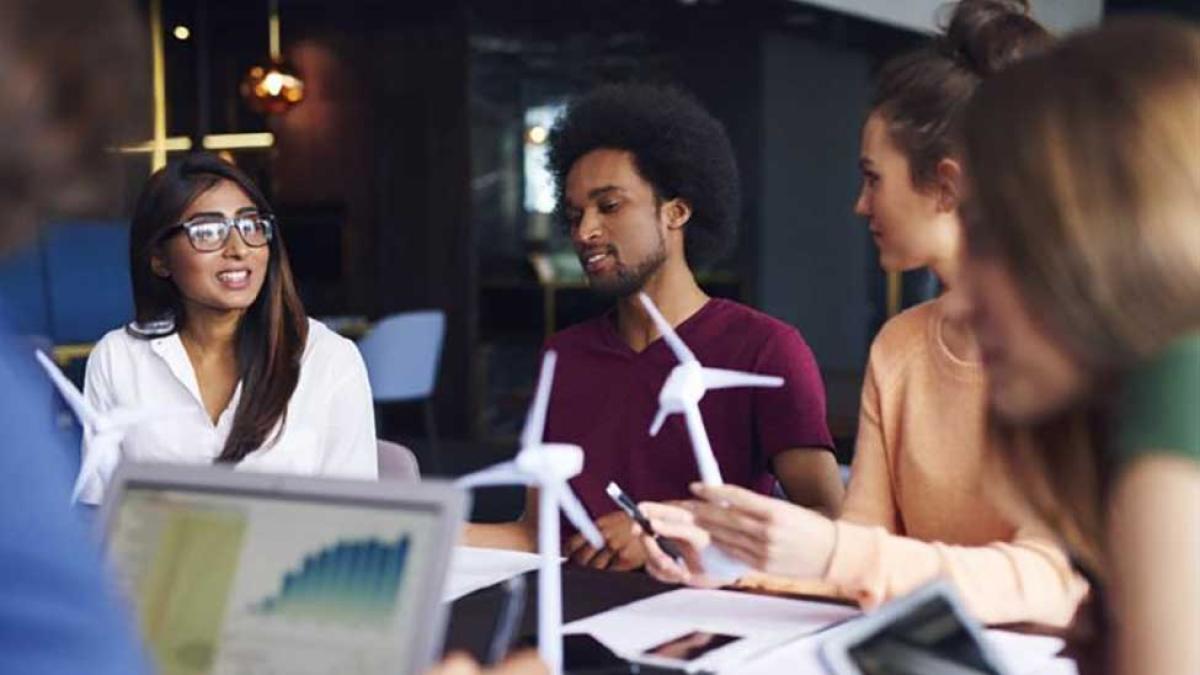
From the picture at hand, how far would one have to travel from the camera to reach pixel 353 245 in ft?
→ 32.1

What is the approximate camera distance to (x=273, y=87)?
9312mm

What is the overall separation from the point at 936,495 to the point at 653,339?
783mm

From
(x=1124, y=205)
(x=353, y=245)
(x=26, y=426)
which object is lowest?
(x=353, y=245)

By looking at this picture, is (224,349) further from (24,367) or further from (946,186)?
(24,367)

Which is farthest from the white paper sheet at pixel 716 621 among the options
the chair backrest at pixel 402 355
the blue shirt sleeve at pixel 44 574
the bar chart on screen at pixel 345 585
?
the chair backrest at pixel 402 355

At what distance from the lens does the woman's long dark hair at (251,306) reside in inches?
107

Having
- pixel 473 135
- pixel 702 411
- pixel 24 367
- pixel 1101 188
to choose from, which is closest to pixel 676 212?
pixel 702 411

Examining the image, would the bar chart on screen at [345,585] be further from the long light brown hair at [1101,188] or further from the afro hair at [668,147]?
the afro hair at [668,147]

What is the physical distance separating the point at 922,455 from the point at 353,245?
796 cm

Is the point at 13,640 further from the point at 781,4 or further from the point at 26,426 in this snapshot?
the point at 781,4

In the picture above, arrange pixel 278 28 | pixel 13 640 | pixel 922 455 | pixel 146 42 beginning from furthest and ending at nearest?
pixel 278 28, pixel 922 455, pixel 146 42, pixel 13 640

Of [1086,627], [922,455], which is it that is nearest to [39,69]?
[1086,627]

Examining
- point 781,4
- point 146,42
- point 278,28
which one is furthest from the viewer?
point 278,28

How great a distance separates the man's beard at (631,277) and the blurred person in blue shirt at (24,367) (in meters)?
1.91
